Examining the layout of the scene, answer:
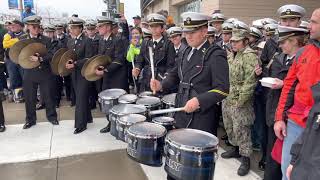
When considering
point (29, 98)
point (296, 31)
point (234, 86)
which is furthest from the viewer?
point (29, 98)

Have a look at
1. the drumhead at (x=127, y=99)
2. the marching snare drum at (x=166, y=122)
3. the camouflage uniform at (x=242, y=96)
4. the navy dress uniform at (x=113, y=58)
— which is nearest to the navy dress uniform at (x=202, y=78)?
the marching snare drum at (x=166, y=122)

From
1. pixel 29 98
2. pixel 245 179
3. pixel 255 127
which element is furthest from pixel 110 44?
pixel 245 179

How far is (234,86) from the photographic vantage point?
423 centimetres

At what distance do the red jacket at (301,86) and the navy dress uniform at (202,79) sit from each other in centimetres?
52

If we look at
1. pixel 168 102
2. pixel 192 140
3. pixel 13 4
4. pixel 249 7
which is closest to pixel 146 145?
pixel 192 140

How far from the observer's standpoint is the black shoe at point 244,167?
13.4 ft

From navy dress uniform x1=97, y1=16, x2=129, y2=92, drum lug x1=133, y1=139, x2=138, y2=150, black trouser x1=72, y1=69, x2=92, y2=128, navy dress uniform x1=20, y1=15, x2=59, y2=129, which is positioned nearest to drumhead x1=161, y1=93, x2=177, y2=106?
drum lug x1=133, y1=139, x2=138, y2=150

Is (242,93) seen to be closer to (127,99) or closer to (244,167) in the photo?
(244,167)

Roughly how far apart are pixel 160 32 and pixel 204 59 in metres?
2.63

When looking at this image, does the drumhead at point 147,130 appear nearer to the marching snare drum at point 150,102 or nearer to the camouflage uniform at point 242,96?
the marching snare drum at point 150,102

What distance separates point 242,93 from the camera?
4027 millimetres

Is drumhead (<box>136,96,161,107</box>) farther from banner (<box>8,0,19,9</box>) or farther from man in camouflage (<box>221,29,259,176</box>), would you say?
banner (<box>8,0,19,9</box>)

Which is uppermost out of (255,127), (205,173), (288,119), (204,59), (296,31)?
(296,31)

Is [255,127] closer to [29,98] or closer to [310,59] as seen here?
[310,59]
